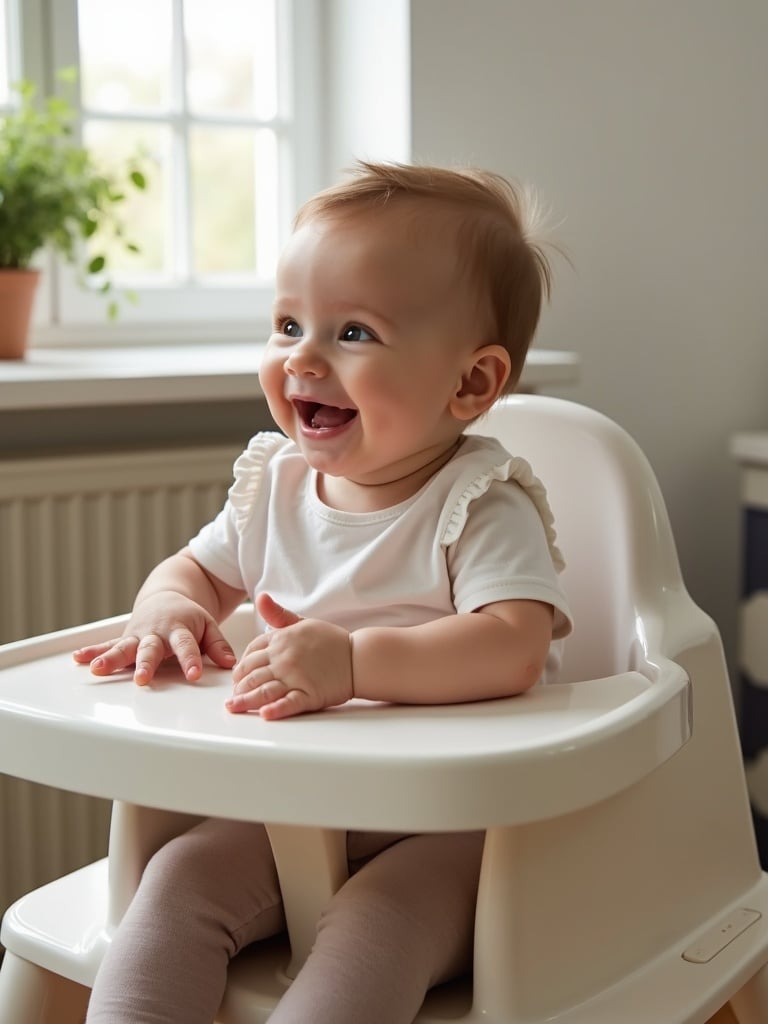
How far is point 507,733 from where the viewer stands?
0.72m

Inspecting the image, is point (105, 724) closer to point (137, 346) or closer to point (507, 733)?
point (507, 733)

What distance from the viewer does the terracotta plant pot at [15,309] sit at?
154cm

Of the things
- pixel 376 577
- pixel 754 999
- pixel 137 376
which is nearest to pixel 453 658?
pixel 376 577

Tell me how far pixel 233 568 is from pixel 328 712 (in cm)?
29

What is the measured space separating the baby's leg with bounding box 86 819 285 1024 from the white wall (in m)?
1.05

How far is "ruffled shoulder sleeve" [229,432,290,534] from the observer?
1024 mm

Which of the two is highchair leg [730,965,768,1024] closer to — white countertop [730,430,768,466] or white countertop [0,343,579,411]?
white countertop [0,343,579,411]

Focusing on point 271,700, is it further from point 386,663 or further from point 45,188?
point 45,188

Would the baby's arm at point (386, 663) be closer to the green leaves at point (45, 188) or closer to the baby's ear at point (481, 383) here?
the baby's ear at point (481, 383)

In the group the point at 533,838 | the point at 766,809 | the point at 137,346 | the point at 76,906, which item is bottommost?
the point at 766,809

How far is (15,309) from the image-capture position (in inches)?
61.9

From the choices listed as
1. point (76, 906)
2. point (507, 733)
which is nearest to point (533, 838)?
point (507, 733)

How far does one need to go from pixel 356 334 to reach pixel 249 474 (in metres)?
0.19

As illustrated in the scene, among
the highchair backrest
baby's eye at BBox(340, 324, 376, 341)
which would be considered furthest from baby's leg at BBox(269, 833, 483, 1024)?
baby's eye at BBox(340, 324, 376, 341)
